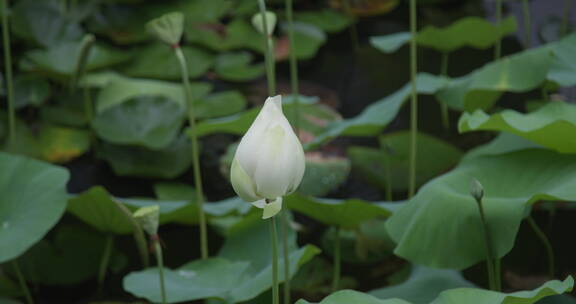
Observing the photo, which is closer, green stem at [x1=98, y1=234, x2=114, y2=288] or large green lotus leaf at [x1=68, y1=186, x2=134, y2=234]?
large green lotus leaf at [x1=68, y1=186, x2=134, y2=234]

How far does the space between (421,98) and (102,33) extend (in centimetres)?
101

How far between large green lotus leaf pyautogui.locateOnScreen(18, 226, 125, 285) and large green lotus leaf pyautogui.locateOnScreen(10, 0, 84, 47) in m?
0.83

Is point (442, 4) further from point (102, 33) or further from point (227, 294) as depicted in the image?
point (227, 294)

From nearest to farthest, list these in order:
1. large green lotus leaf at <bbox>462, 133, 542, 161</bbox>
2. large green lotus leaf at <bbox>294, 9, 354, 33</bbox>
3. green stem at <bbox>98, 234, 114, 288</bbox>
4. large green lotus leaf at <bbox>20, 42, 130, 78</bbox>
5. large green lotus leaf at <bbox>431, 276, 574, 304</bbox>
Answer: large green lotus leaf at <bbox>431, 276, 574, 304</bbox> → large green lotus leaf at <bbox>462, 133, 542, 161</bbox> → green stem at <bbox>98, 234, 114, 288</bbox> → large green lotus leaf at <bbox>20, 42, 130, 78</bbox> → large green lotus leaf at <bbox>294, 9, 354, 33</bbox>

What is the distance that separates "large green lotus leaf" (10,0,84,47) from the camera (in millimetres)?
2221

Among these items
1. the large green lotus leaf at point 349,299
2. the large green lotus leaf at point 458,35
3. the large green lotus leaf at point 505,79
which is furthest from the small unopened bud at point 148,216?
the large green lotus leaf at point 458,35

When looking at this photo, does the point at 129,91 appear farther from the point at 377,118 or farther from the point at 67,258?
the point at 377,118

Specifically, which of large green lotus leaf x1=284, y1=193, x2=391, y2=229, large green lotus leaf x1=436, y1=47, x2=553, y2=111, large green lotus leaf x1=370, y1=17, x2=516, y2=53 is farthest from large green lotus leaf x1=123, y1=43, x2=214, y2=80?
large green lotus leaf x1=284, y1=193, x2=391, y2=229

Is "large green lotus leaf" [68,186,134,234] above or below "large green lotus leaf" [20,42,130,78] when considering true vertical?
below

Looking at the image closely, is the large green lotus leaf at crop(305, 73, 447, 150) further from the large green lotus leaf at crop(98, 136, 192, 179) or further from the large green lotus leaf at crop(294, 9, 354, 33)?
the large green lotus leaf at crop(294, 9, 354, 33)

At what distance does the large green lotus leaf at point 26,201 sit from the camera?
1.23 m

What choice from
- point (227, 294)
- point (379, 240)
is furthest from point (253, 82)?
point (227, 294)

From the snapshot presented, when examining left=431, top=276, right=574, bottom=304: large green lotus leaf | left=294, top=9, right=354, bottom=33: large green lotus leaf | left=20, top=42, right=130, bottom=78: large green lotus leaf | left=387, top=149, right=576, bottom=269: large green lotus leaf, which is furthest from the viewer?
left=294, top=9, right=354, bottom=33: large green lotus leaf

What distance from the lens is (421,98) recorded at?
2172 mm
